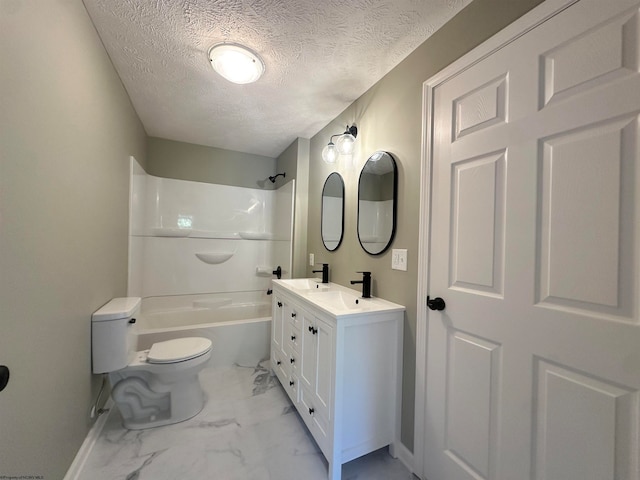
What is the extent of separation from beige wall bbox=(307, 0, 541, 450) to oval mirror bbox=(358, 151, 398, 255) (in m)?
0.05

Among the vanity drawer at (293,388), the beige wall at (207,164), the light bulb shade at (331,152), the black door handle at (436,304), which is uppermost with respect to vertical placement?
the beige wall at (207,164)

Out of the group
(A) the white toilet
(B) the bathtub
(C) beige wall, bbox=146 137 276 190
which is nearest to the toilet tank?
(A) the white toilet

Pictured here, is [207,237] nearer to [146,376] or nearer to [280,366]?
[146,376]

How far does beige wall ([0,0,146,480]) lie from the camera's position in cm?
79

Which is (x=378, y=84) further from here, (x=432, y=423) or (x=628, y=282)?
(x=432, y=423)

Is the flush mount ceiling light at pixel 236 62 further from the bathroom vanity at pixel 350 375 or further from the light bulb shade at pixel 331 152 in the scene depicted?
the bathroom vanity at pixel 350 375

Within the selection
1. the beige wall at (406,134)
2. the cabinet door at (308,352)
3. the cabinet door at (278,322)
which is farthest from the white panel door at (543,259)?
the cabinet door at (278,322)

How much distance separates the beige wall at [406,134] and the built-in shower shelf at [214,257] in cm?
185

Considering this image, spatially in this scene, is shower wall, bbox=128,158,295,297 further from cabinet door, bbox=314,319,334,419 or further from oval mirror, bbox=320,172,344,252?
cabinet door, bbox=314,319,334,419

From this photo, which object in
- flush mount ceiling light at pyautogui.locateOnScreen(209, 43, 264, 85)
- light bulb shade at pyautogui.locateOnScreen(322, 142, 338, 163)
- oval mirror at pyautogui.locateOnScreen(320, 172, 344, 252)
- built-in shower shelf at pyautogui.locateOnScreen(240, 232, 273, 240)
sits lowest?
built-in shower shelf at pyautogui.locateOnScreen(240, 232, 273, 240)

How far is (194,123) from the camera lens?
2.46 meters

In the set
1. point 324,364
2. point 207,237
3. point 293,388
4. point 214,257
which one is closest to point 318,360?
point 324,364

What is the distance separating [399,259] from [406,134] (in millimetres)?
744

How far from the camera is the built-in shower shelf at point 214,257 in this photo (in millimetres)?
3096
